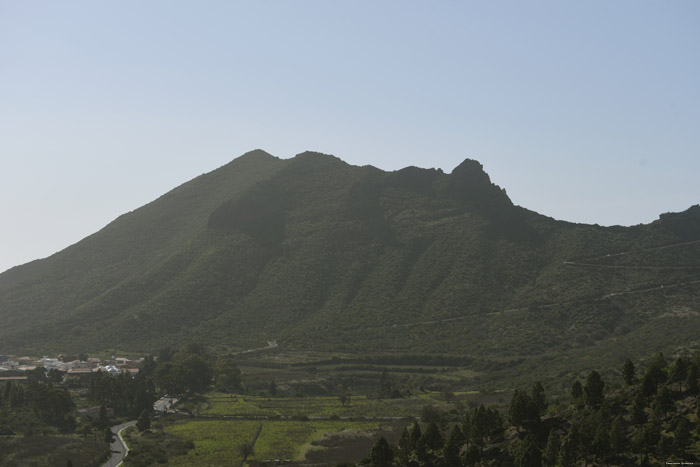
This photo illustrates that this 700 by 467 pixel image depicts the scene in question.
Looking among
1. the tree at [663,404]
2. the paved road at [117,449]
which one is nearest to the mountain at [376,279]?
the tree at [663,404]

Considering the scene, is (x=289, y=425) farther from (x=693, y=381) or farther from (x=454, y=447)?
(x=693, y=381)

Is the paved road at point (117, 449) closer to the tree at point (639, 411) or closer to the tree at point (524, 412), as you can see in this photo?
the tree at point (524, 412)

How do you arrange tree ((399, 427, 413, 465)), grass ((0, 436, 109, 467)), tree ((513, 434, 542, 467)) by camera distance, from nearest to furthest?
tree ((513, 434, 542, 467)), tree ((399, 427, 413, 465)), grass ((0, 436, 109, 467))

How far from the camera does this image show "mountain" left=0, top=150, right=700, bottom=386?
4951 inches

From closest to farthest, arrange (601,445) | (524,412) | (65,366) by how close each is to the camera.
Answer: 1. (601,445)
2. (524,412)
3. (65,366)

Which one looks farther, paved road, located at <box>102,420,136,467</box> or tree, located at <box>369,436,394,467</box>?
paved road, located at <box>102,420,136,467</box>

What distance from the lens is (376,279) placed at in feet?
511

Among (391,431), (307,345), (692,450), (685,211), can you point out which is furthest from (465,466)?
(685,211)

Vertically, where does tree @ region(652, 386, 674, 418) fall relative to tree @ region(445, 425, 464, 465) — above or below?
above

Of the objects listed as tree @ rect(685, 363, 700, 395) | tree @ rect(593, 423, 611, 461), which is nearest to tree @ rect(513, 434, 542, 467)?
tree @ rect(593, 423, 611, 461)

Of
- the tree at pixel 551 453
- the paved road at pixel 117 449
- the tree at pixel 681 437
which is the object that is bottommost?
the paved road at pixel 117 449

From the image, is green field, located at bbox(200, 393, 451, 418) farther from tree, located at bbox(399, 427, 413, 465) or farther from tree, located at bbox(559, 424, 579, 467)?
tree, located at bbox(559, 424, 579, 467)

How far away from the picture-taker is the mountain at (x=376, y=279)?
12575 cm

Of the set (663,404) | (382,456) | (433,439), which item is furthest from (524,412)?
(382,456)
